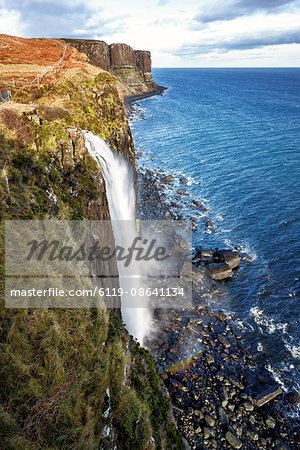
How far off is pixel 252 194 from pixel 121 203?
1109 inches

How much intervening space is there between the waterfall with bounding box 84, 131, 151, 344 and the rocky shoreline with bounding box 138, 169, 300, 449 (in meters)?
1.40

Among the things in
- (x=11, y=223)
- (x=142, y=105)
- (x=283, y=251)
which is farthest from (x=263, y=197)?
(x=142, y=105)

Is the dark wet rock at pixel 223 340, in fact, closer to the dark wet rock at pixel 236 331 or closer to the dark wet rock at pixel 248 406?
the dark wet rock at pixel 236 331

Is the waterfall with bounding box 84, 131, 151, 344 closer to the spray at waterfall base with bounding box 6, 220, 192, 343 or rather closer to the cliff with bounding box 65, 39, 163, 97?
the spray at waterfall base with bounding box 6, 220, 192, 343

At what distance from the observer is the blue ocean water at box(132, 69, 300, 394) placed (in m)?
21.5

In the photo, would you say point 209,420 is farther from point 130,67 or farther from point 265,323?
point 130,67

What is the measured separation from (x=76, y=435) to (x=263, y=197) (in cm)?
3928

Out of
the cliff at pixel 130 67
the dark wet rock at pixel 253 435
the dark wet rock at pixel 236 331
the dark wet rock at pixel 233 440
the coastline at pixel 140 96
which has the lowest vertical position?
the dark wet rock at pixel 253 435

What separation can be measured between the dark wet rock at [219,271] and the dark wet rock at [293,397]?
1108 cm

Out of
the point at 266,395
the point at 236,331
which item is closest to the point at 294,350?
the point at 236,331

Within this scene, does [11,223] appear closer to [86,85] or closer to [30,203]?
[30,203]

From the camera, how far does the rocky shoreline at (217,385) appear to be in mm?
14039

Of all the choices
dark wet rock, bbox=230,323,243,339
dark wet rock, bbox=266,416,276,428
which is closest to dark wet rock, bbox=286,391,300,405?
dark wet rock, bbox=266,416,276,428

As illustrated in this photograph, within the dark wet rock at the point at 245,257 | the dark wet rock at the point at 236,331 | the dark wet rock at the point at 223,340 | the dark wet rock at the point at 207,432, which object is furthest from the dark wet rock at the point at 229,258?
the dark wet rock at the point at 207,432
